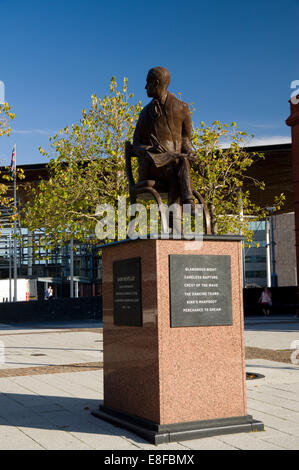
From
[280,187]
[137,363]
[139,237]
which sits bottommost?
[137,363]

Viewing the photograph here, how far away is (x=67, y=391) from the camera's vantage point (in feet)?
32.0

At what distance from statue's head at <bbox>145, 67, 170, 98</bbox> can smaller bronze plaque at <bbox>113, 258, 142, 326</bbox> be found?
2.30m

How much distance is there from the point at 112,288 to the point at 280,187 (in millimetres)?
41152

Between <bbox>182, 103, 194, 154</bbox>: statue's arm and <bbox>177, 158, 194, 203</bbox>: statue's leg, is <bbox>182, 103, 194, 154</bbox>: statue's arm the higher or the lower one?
the higher one

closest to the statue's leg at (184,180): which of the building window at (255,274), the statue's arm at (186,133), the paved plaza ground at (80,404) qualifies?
the statue's arm at (186,133)

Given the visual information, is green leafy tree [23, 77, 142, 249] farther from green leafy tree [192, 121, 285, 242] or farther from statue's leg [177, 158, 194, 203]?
statue's leg [177, 158, 194, 203]

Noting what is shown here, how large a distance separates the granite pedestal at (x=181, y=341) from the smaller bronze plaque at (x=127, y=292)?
0.01m

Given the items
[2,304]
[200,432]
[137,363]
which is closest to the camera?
[200,432]

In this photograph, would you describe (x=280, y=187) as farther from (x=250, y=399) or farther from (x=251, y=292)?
(x=250, y=399)

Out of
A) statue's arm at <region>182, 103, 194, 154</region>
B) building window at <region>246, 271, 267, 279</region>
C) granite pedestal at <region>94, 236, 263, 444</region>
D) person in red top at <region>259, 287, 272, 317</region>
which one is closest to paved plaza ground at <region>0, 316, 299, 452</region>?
granite pedestal at <region>94, 236, 263, 444</region>

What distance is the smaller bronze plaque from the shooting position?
22.8ft

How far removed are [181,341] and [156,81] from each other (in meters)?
3.45

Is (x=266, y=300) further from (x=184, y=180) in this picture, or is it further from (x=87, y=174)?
(x=184, y=180)
